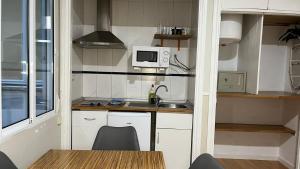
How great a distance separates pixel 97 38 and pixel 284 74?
9.14ft

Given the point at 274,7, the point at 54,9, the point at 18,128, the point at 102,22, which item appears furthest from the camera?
the point at 102,22

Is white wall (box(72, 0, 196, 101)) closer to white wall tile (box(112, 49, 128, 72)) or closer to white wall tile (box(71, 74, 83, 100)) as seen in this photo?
white wall tile (box(112, 49, 128, 72))

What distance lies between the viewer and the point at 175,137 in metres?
2.70

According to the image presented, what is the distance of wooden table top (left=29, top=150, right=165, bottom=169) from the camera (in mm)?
1472

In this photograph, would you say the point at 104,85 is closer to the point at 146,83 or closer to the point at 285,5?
the point at 146,83

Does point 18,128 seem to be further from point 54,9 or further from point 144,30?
point 144,30

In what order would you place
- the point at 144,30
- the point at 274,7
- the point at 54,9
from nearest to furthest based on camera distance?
the point at 54,9, the point at 274,7, the point at 144,30

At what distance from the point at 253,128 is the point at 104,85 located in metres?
2.23

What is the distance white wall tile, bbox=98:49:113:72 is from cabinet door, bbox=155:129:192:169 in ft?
4.14

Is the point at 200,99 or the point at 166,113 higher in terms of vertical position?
the point at 200,99

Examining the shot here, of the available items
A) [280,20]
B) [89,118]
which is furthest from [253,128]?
[89,118]

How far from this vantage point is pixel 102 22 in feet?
10.1

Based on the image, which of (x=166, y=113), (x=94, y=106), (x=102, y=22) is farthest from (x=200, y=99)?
(x=102, y=22)

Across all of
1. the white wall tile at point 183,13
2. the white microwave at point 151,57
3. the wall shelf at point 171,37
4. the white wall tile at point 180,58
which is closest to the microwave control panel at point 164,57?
the white microwave at point 151,57
